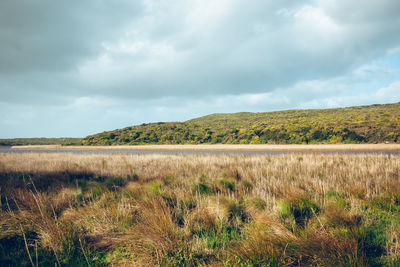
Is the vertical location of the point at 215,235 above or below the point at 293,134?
below

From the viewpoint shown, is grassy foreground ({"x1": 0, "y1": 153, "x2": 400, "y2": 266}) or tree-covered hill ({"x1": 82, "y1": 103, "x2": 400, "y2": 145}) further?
tree-covered hill ({"x1": 82, "y1": 103, "x2": 400, "y2": 145})

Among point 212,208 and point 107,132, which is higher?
point 107,132

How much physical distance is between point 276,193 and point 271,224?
1.93m

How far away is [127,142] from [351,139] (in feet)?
193

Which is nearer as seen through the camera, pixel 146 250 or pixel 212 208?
pixel 146 250

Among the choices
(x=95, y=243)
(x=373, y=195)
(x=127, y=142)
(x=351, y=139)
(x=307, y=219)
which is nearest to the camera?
(x=95, y=243)

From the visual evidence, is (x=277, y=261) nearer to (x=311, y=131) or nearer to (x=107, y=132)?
(x=311, y=131)

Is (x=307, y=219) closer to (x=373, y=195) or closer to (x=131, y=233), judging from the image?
(x=373, y=195)

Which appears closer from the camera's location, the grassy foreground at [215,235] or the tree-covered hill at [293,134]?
the grassy foreground at [215,235]

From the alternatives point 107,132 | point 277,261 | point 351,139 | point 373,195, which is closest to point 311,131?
point 351,139

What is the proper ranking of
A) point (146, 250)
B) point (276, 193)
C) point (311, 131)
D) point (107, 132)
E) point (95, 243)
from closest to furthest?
1. point (146, 250)
2. point (95, 243)
3. point (276, 193)
4. point (311, 131)
5. point (107, 132)

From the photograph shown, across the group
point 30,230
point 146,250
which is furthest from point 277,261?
point 30,230

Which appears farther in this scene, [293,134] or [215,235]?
[293,134]

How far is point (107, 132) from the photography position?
78.3 metres
